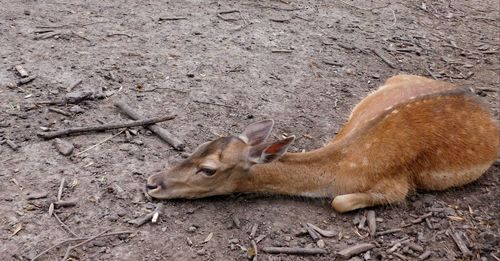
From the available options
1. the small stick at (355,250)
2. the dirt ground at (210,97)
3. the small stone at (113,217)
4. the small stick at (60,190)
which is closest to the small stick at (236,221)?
the dirt ground at (210,97)

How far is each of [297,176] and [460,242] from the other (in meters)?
1.45

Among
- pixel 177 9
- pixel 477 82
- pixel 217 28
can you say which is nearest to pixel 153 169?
pixel 217 28

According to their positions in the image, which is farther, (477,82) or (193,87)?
(477,82)

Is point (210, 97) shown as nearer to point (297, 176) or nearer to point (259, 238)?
point (297, 176)

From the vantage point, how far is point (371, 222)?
5.20m

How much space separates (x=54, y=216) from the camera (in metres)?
4.86

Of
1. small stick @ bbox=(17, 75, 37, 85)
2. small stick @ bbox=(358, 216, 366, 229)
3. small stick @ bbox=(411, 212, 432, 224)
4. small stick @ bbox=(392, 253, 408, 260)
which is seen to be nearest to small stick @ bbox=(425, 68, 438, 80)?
small stick @ bbox=(411, 212, 432, 224)

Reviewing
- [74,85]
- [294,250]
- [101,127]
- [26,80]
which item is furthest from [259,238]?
[26,80]

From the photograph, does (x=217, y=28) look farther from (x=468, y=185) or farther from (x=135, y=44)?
(x=468, y=185)

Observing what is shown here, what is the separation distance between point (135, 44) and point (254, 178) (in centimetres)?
317

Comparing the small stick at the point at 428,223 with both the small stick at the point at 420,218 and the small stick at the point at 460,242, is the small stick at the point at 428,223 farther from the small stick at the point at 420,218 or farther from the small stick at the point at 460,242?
the small stick at the point at 460,242

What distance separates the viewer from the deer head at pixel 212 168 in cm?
517

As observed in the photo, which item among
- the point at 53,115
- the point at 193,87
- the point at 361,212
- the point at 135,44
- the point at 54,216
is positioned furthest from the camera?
the point at 135,44

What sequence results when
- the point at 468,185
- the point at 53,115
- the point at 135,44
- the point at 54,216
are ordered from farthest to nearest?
the point at 135,44 → the point at 53,115 → the point at 468,185 → the point at 54,216
